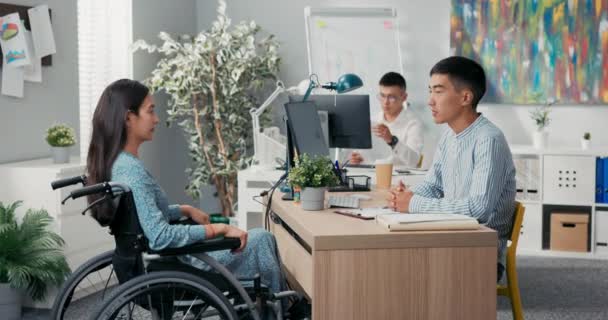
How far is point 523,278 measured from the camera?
493 cm

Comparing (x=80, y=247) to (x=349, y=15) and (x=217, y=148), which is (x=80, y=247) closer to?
(x=217, y=148)

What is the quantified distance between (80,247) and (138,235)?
188 centimetres

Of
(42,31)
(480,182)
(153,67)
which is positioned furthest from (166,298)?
(153,67)

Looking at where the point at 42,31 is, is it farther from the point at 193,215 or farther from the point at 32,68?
the point at 193,215

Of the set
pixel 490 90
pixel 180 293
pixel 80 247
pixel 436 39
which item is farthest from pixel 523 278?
pixel 180 293

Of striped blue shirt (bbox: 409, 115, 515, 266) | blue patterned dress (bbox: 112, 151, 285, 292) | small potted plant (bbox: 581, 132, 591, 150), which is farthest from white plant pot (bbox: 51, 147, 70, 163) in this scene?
small potted plant (bbox: 581, 132, 591, 150)

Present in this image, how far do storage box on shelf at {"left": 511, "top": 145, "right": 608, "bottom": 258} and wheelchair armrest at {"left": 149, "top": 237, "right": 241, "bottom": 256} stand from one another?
352 cm

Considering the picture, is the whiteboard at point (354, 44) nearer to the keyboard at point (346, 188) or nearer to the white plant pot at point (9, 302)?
the keyboard at point (346, 188)

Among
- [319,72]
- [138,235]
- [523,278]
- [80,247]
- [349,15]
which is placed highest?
[349,15]

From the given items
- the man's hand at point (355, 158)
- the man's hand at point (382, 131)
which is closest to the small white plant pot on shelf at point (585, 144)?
the man's hand at point (382, 131)

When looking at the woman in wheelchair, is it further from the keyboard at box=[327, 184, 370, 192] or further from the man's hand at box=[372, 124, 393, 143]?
the man's hand at box=[372, 124, 393, 143]

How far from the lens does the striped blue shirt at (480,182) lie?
9.23 feet

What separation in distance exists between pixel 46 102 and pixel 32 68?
23cm

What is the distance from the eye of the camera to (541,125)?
5820mm
